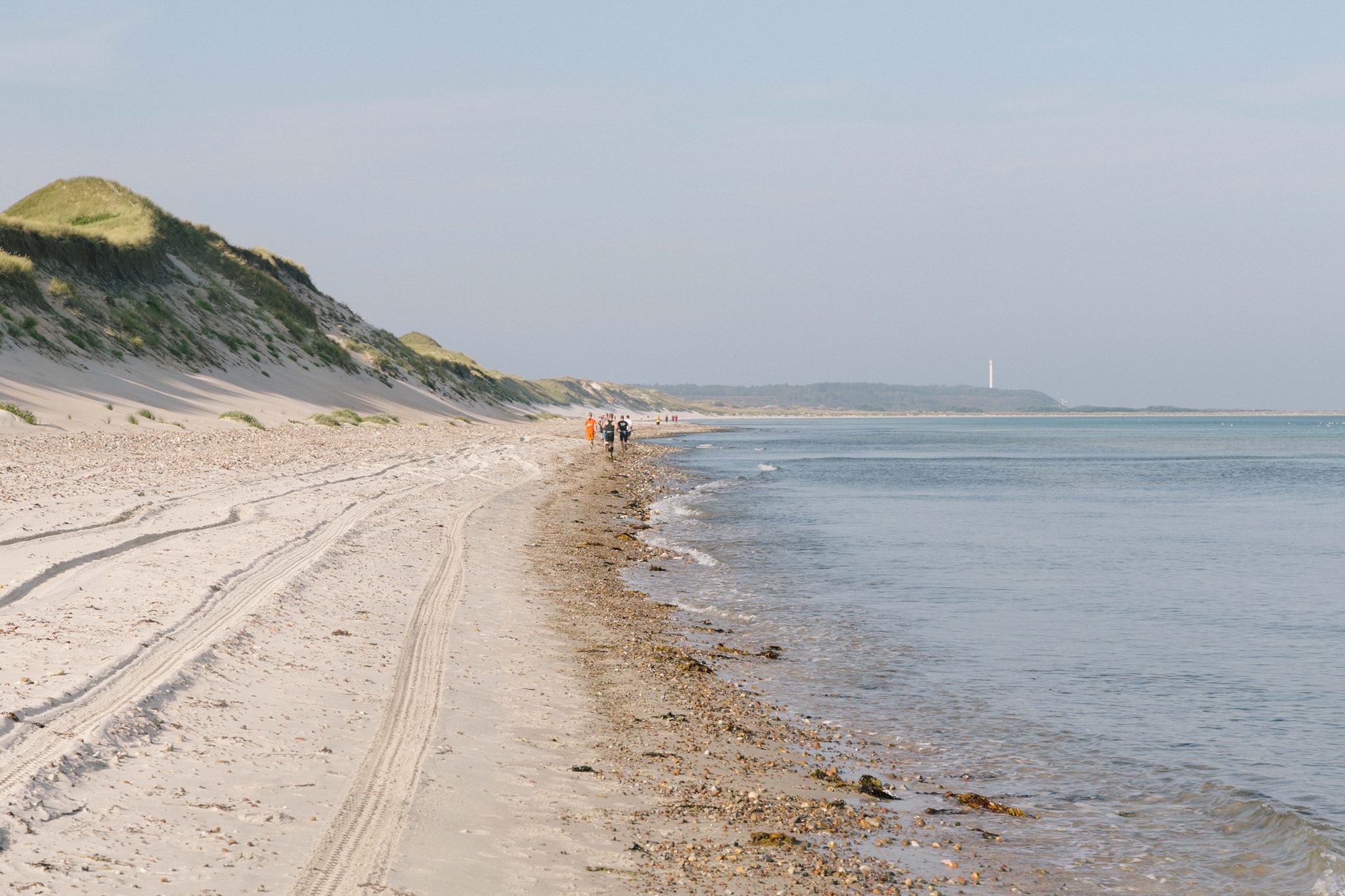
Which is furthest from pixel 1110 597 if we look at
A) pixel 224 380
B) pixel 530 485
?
pixel 224 380

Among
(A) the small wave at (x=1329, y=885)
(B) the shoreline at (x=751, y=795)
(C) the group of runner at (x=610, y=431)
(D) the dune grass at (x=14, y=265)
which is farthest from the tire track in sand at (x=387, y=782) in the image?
(C) the group of runner at (x=610, y=431)

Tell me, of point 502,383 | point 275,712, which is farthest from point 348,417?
point 502,383

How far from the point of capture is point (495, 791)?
609 centimetres

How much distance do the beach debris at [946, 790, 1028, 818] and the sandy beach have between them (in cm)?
11

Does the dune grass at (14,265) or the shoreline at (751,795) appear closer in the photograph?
the shoreline at (751,795)

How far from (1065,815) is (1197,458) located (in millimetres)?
61673

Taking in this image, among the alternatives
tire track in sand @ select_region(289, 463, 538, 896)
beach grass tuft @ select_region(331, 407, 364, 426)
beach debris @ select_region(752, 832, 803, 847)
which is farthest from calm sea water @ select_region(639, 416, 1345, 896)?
beach grass tuft @ select_region(331, 407, 364, 426)

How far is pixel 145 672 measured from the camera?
23.6 feet

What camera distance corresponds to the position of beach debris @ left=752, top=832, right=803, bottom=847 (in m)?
5.77

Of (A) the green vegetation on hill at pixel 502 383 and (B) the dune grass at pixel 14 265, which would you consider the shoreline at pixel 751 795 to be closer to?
(B) the dune grass at pixel 14 265

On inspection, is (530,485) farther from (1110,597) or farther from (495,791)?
(495,791)

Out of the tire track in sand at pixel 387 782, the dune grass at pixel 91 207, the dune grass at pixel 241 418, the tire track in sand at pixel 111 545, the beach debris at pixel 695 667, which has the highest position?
the dune grass at pixel 91 207

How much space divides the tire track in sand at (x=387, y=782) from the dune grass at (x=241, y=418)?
28.2m

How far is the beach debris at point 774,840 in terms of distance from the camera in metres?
5.77
